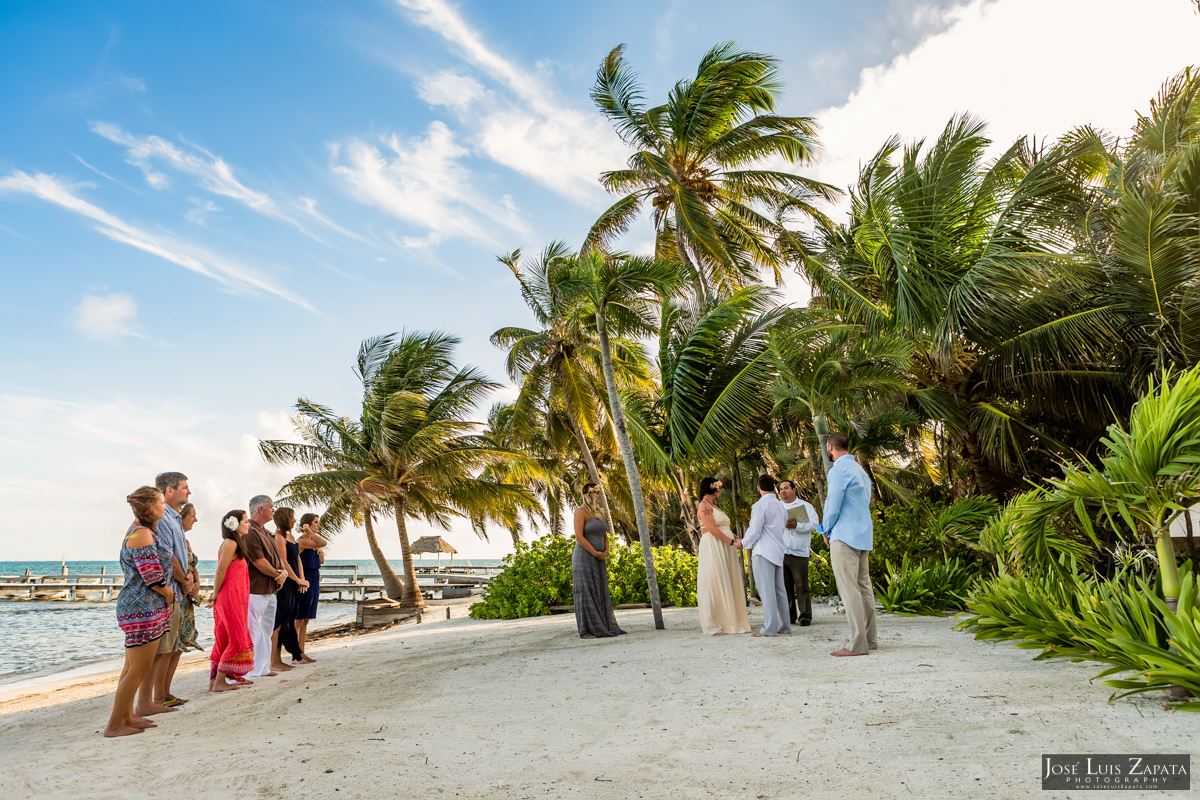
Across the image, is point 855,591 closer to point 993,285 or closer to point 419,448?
point 993,285

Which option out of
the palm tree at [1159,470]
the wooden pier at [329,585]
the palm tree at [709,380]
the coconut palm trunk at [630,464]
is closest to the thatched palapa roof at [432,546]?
the wooden pier at [329,585]

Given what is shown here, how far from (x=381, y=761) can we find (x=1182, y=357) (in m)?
9.84

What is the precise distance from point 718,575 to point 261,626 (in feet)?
17.1

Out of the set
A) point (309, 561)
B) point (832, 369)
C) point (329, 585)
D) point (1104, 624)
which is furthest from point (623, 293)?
point (329, 585)

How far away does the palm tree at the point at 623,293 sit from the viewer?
32.7 feet

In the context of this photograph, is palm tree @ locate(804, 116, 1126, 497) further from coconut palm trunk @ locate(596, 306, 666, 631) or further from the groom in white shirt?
coconut palm trunk @ locate(596, 306, 666, 631)

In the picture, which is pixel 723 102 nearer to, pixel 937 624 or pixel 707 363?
pixel 707 363

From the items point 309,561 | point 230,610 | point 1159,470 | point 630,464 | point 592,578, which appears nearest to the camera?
point 1159,470

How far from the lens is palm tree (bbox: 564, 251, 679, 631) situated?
998cm

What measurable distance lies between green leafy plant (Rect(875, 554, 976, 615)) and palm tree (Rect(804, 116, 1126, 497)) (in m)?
2.43

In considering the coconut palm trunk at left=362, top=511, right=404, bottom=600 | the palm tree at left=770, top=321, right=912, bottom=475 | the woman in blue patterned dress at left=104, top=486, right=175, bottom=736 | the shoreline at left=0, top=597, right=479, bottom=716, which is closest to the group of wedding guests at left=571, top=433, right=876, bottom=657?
the palm tree at left=770, top=321, right=912, bottom=475

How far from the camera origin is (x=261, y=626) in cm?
746

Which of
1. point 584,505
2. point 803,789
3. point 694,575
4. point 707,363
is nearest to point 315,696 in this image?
point 584,505

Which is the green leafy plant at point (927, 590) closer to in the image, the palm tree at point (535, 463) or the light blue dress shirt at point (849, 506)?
the light blue dress shirt at point (849, 506)
